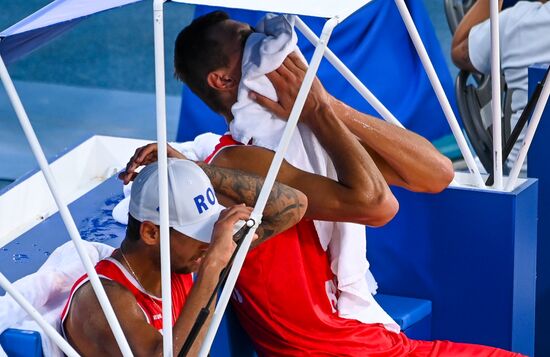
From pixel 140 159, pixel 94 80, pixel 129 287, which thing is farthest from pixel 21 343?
pixel 94 80

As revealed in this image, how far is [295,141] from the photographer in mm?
3879

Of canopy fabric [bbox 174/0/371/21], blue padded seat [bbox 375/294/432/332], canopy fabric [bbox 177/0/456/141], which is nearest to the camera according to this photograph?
canopy fabric [bbox 174/0/371/21]

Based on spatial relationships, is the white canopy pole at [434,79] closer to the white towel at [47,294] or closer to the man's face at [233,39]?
the man's face at [233,39]

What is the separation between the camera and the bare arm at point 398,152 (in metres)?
4.00

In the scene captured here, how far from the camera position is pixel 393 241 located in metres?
4.75

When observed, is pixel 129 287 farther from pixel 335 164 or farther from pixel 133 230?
pixel 335 164

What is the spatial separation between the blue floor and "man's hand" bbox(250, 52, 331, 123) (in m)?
5.23

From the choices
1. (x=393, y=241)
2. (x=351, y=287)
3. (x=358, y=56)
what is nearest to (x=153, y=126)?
(x=358, y=56)

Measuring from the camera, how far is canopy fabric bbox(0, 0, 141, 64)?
313cm

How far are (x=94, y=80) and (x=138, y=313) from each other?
7.75 m

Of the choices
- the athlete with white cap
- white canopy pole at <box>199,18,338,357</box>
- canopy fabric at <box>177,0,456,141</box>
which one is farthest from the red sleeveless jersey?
canopy fabric at <box>177,0,456,141</box>

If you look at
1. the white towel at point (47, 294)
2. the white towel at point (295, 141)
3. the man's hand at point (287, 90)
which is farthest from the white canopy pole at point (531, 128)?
the white towel at point (47, 294)

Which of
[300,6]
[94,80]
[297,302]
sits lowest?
[297,302]

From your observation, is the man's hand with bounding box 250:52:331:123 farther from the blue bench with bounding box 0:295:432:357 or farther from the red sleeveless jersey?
the blue bench with bounding box 0:295:432:357
